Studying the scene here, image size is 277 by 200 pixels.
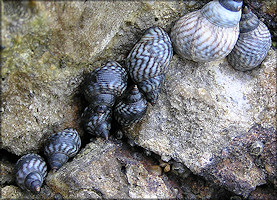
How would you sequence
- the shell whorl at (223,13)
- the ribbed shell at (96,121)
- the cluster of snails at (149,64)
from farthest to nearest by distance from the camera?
the ribbed shell at (96,121) → the cluster of snails at (149,64) → the shell whorl at (223,13)

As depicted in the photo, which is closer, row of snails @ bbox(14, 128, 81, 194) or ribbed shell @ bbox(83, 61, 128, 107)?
row of snails @ bbox(14, 128, 81, 194)

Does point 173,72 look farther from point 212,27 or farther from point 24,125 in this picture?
point 24,125

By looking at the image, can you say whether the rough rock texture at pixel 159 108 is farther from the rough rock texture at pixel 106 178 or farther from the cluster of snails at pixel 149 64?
the cluster of snails at pixel 149 64

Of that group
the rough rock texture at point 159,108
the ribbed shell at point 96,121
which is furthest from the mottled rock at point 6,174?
the ribbed shell at point 96,121

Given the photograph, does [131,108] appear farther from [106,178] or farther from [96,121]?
[106,178]

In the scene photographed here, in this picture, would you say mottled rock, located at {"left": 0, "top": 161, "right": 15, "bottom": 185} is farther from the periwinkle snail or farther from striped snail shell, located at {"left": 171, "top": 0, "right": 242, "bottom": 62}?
striped snail shell, located at {"left": 171, "top": 0, "right": 242, "bottom": 62}

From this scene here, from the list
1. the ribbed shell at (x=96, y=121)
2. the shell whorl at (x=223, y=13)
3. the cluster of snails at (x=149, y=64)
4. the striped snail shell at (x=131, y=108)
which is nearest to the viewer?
the shell whorl at (x=223, y=13)

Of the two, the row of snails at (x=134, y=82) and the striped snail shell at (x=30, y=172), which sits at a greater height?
the row of snails at (x=134, y=82)

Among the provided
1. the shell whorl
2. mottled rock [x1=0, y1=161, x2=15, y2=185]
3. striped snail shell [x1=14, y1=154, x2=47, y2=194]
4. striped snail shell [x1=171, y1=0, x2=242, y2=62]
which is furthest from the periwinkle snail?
the shell whorl
